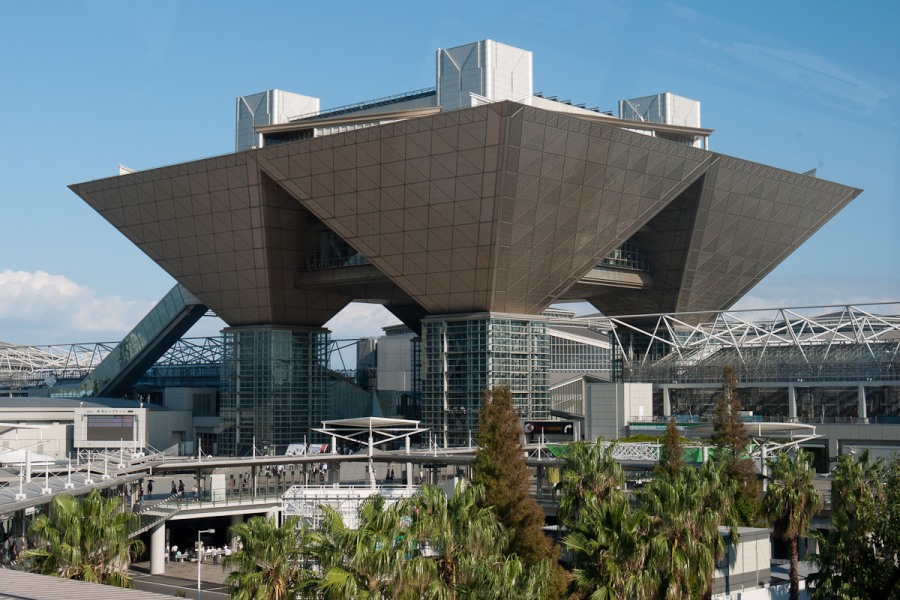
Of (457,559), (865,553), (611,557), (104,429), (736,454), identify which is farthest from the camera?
(104,429)

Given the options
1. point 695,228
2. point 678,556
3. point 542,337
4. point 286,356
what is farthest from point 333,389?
point 678,556

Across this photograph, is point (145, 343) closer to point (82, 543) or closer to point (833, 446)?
point (833, 446)

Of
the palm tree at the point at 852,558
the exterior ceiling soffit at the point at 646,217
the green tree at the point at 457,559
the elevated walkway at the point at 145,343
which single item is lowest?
the palm tree at the point at 852,558

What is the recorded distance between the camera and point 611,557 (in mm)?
33000

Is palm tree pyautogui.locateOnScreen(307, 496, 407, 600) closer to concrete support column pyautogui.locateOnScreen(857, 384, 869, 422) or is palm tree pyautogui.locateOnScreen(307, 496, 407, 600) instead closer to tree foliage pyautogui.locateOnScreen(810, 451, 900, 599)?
tree foliage pyautogui.locateOnScreen(810, 451, 900, 599)

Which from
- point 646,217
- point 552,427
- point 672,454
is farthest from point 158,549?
point 646,217

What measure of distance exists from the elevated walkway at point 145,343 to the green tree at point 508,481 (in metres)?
68.4

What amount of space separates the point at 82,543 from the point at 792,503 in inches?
1146

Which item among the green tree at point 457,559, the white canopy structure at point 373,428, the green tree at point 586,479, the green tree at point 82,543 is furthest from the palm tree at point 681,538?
the white canopy structure at point 373,428

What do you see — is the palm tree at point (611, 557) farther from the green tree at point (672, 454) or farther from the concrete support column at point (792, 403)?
the concrete support column at point (792, 403)

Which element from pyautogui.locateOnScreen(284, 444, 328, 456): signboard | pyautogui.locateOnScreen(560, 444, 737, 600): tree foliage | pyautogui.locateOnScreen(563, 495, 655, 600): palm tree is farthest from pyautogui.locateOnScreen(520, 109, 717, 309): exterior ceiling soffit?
→ pyautogui.locateOnScreen(563, 495, 655, 600): palm tree

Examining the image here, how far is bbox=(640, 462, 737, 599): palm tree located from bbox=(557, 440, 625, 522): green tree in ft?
12.2

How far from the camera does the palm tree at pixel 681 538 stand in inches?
1400

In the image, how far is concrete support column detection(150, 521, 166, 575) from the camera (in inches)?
2377
